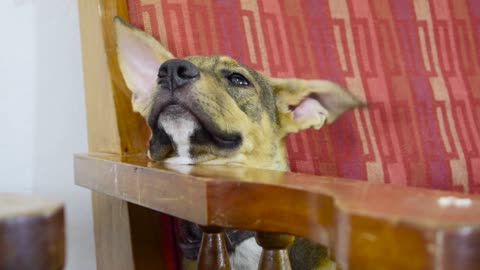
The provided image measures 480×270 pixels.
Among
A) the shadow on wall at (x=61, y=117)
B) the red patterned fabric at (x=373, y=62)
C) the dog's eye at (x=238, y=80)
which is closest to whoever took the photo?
the dog's eye at (x=238, y=80)

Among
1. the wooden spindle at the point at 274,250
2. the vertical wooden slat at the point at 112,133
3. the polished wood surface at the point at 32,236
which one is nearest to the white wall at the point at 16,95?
the vertical wooden slat at the point at 112,133

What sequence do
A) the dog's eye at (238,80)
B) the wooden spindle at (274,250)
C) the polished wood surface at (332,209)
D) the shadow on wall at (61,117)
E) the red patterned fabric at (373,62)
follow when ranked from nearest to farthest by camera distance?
the polished wood surface at (332,209), the wooden spindle at (274,250), the dog's eye at (238,80), the red patterned fabric at (373,62), the shadow on wall at (61,117)

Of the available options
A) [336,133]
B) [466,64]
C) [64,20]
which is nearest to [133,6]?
[64,20]

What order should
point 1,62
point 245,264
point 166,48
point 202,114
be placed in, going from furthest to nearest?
point 1,62 → point 166,48 → point 245,264 → point 202,114

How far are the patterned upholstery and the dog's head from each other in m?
0.09

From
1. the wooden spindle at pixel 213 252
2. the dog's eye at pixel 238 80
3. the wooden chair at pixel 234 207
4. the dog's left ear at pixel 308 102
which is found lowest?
the wooden spindle at pixel 213 252

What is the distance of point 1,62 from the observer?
44.4 inches

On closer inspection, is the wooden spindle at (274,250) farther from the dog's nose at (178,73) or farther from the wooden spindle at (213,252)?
the dog's nose at (178,73)

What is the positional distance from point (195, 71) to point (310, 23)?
1.42ft

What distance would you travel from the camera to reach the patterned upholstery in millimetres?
1063

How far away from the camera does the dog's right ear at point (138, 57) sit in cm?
93

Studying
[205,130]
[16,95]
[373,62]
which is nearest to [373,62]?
[373,62]

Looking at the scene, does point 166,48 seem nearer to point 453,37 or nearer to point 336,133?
point 336,133

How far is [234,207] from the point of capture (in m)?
0.53
